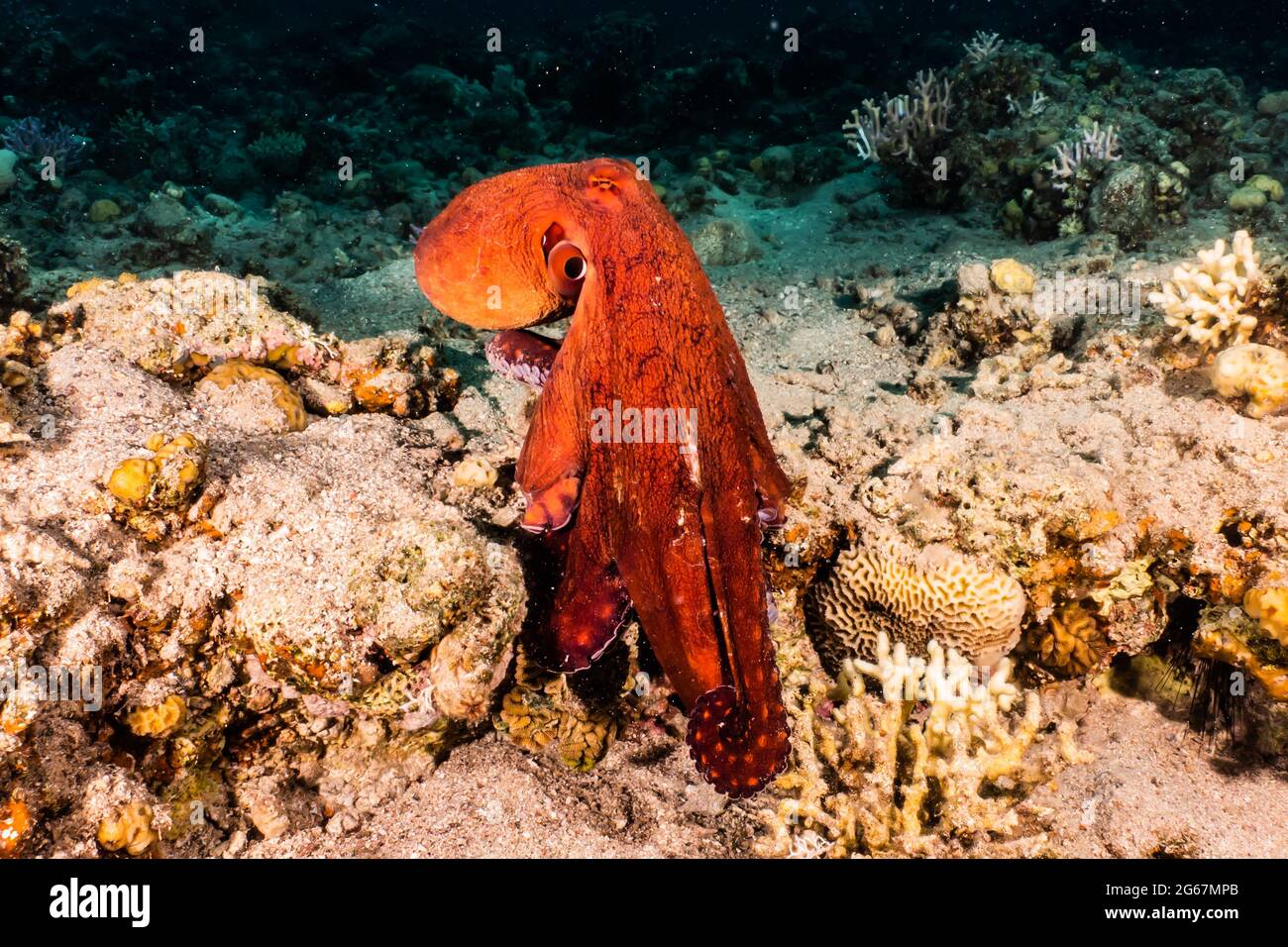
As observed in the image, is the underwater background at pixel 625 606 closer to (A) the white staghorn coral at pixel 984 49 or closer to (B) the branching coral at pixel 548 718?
(B) the branching coral at pixel 548 718

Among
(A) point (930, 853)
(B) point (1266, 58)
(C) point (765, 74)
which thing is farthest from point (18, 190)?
(B) point (1266, 58)

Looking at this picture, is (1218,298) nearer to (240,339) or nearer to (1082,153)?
(1082,153)

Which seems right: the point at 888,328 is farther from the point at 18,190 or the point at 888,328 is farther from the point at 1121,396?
the point at 18,190

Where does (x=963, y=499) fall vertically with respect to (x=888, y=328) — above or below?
below

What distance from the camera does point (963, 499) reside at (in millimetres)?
3354

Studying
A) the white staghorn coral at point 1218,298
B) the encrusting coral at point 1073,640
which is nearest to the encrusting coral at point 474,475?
the encrusting coral at point 1073,640

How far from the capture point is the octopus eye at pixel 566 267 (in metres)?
2.37

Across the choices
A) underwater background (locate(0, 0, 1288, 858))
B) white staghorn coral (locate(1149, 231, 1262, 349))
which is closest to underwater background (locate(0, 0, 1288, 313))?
underwater background (locate(0, 0, 1288, 858))

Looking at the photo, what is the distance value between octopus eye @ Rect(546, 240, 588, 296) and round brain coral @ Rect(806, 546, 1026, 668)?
1.98 m

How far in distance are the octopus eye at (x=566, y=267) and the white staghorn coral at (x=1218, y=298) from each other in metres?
4.01

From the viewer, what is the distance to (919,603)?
3.27 metres

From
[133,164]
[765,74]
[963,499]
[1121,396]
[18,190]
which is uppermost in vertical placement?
[765,74]

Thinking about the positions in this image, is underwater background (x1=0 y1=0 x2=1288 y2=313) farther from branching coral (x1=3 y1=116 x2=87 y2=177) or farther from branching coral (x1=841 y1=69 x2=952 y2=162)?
branching coral (x1=841 y1=69 x2=952 y2=162)
